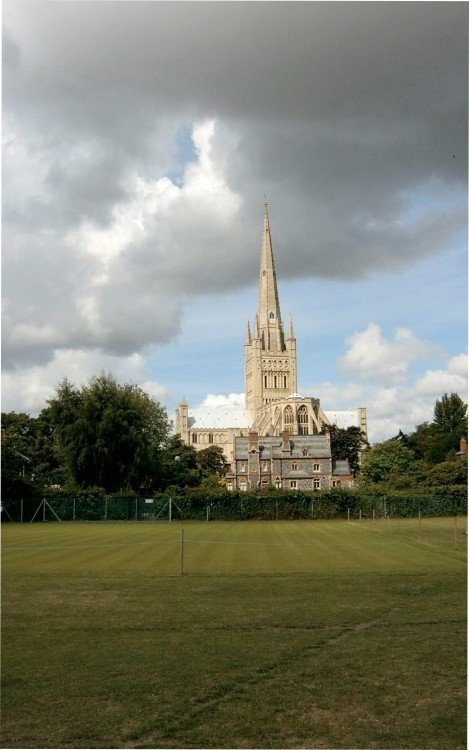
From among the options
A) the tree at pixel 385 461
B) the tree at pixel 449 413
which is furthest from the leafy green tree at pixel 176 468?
the tree at pixel 449 413

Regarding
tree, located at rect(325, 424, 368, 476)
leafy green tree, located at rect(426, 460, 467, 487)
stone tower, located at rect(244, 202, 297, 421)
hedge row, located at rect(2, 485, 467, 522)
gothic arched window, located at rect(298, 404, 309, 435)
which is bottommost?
hedge row, located at rect(2, 485, 467, 522)

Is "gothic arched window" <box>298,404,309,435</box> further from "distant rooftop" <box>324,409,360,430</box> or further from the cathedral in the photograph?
"distant rooftop" <box>324,409,360,430</box>

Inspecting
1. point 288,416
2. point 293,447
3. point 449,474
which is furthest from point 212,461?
point 449,474

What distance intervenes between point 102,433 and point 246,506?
53.1 feet

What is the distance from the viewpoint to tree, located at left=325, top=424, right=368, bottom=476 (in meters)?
124

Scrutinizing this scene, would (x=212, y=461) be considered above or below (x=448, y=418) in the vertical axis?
below

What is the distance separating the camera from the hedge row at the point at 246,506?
6050 cm

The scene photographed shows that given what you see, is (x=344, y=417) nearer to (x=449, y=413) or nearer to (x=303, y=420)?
(x=303, y=420)

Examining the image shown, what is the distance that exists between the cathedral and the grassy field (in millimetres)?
77526

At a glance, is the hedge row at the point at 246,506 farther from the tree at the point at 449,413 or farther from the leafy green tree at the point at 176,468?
the tree at the point at 449,413

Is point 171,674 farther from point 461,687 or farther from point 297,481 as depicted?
point 297,481

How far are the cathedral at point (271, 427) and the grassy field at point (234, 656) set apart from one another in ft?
254

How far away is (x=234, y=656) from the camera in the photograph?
486 inches

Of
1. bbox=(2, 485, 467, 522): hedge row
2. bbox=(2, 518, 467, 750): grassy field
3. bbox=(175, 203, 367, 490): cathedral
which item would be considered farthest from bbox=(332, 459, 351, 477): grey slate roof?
bbox=(2, 518, 467, 750): grassy field
